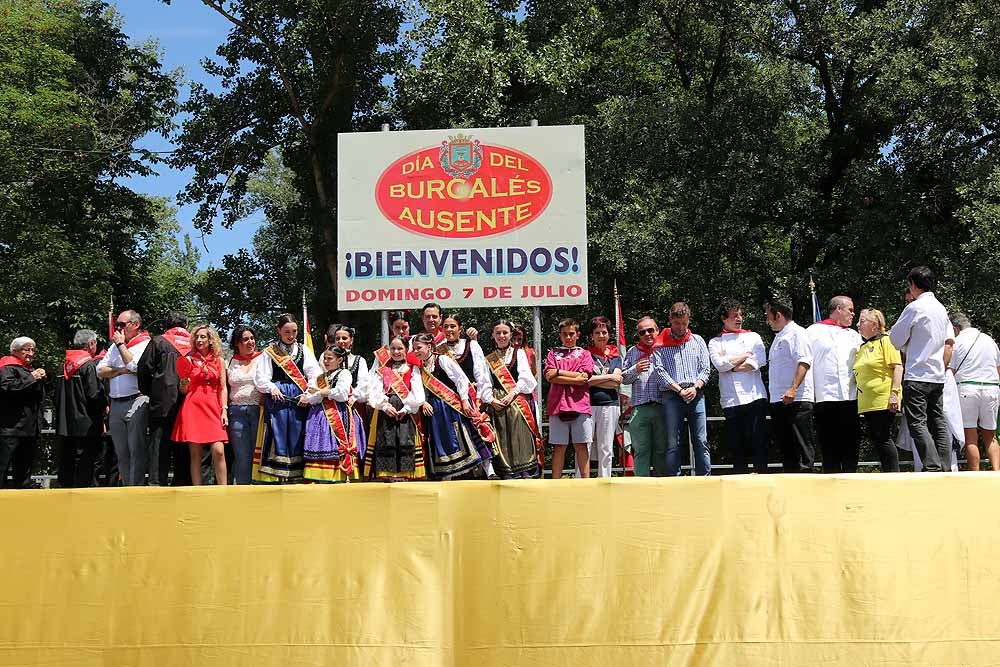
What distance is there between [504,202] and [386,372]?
3.80m

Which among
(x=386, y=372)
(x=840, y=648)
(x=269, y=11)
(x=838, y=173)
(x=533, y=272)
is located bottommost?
(x=840, y=648)

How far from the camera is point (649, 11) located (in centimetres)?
2200

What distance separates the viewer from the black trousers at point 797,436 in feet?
27.1

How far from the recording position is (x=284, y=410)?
8.70m

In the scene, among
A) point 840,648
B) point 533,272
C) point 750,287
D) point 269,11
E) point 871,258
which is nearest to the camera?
point 840,648

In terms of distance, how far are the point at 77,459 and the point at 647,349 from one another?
5528 millimetres

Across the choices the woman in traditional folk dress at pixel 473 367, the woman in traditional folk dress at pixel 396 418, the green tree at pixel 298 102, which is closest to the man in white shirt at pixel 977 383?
the woman in traditional folk dress at pixel 473 367

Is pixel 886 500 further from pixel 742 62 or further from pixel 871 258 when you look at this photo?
pixel 742 62

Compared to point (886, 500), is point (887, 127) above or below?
above

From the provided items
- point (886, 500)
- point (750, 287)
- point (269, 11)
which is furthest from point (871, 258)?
point (886, 500)

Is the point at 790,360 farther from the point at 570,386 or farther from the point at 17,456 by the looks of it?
the point at 17,456

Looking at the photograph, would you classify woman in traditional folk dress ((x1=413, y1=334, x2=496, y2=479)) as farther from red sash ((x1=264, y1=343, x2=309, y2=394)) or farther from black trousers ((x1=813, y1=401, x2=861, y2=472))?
black trousers ((x1=813, y1=401, x2=861, y2=472))

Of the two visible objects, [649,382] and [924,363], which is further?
[649,382]

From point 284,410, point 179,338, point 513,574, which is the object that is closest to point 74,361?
point 179,338
